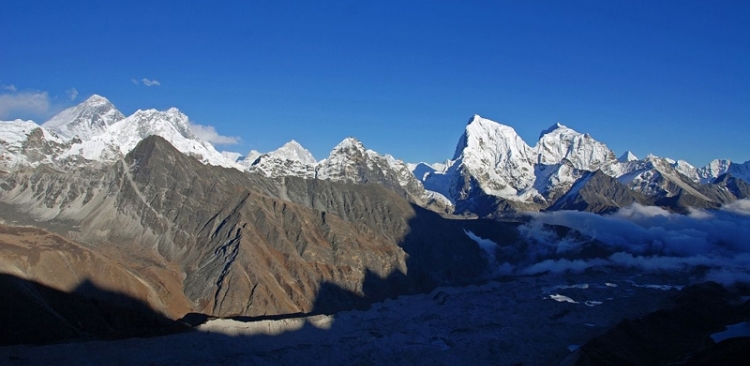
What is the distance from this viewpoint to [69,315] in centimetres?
12056

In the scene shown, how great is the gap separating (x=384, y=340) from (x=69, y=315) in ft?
224

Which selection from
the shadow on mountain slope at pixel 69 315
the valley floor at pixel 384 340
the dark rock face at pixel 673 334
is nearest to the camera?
the shadow on mountain slope at pixel 69 315

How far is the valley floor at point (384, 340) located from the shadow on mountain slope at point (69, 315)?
651cm

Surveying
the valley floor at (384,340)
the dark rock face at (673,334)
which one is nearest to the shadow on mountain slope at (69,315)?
the valley floor at (384,340)

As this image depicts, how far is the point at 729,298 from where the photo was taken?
197 metres

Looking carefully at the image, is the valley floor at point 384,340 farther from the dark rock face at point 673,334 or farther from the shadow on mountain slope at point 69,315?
the dark rock face at point 673,334

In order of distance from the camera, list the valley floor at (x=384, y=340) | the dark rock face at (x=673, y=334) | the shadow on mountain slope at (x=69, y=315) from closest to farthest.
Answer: the shadow on mountain slope at (x=69, y=315) < the valley floor at (x=384, y=340) < the dark rock face at (x=673, y=334)

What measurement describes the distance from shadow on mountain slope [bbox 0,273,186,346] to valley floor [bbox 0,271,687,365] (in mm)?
6508

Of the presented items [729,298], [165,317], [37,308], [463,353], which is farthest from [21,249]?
[729,298]

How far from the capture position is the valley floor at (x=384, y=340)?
111000 mm

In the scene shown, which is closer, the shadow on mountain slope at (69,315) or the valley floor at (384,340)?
the shadow on mountain slope at (69,315)

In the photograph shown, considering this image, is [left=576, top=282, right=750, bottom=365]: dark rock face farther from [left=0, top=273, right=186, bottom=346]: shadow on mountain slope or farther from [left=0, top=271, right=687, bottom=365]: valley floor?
[left=0, top=273, right=186, bottom=346]: shadow on mountain slope

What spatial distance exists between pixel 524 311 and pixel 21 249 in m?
136

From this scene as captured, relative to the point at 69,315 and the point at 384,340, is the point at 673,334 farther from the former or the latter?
the point at 69,315
